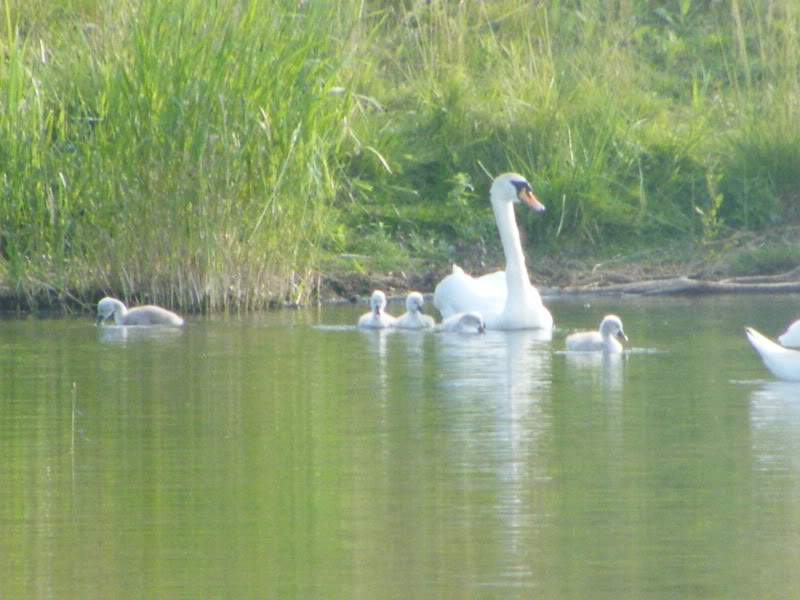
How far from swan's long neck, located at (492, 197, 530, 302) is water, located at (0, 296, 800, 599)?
126 cm

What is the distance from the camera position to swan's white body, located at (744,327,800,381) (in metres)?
8.78

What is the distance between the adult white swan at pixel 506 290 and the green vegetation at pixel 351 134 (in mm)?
1116

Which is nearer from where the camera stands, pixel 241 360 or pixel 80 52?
pixel 241 360

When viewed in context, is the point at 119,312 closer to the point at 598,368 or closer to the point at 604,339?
the point at 604,339

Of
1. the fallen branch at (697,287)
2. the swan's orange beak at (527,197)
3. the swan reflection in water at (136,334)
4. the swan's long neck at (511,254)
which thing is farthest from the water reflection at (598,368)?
the fallen branch at (697,287)

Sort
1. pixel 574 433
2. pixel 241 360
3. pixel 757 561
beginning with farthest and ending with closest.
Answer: pixel 241 360
pixel 574 433
pixel 757 561

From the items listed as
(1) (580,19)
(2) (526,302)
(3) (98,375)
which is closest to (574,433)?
(3) (98,375)

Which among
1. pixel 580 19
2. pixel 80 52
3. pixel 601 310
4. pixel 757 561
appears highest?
pixel 580 19

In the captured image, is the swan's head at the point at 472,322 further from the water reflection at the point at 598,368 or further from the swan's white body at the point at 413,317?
the water reflection at the point at 598,368

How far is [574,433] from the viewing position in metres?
7.27

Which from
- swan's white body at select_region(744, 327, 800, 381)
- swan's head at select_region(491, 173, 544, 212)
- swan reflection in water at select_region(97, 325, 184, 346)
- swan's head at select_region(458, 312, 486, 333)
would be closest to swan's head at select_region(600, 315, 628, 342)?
swan's white body at select_region(744, 327, 800, 381)

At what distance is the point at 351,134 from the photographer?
13180 mm

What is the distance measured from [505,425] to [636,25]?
12.6 m

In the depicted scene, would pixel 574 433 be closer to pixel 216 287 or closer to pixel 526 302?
pixel 526 302
